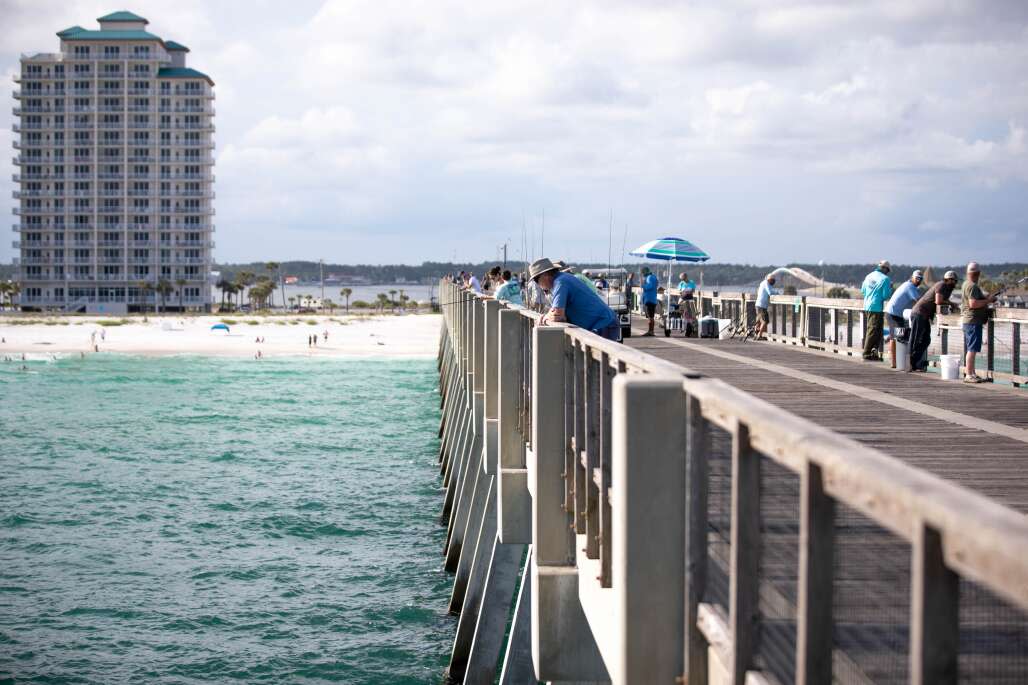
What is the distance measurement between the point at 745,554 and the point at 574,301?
646 cm

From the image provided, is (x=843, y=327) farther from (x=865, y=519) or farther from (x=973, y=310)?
(x=865, y=519)

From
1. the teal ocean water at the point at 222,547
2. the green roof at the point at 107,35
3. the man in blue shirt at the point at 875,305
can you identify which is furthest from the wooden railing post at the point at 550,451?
the green roof at the point at 107,35

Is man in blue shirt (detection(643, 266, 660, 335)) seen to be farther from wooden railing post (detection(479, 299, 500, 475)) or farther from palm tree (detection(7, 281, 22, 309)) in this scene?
palm tree (detection(7, 281, 22, 309))

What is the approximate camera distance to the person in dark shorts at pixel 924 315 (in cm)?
1527

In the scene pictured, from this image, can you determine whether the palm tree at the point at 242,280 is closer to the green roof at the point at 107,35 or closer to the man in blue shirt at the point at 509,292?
the green roof at the point at 107,35

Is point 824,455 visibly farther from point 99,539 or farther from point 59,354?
point 59,354

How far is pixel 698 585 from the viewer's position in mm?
3695

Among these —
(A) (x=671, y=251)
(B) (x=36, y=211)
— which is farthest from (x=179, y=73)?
(A) (x=671, y=251)

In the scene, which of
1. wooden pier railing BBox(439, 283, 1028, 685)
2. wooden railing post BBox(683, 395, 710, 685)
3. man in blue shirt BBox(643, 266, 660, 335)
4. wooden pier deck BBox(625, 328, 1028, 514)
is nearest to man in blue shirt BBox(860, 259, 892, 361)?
wooden pier deck BBox(625, 328, 1028, 514)

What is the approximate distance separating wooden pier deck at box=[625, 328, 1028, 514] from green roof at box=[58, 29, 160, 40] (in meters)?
134

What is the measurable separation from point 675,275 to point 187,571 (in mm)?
77132

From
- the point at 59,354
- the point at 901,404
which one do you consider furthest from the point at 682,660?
the point at 59,354

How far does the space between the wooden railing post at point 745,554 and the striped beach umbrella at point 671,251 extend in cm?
2639

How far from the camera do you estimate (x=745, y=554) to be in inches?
123
